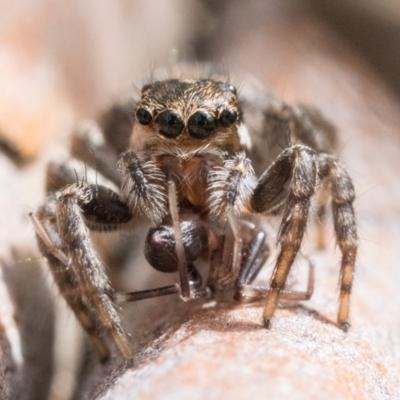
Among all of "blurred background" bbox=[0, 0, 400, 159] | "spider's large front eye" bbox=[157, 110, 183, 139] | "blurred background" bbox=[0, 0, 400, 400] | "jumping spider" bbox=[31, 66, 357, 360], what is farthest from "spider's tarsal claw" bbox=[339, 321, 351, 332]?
"blurred background" bbox=[0, 0, 400, 159]

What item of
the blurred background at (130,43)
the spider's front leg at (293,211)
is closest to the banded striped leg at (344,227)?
the spider's front leg at (293,211)

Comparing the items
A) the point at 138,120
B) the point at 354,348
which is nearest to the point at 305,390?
the point at 354,348

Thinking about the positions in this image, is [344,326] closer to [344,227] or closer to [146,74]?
[344,227]

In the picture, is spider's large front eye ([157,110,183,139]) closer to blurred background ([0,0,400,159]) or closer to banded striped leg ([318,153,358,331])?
banded striped leg ([318,153,358,331])

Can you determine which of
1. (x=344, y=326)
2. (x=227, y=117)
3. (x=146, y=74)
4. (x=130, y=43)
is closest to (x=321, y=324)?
(x=344, y=326)

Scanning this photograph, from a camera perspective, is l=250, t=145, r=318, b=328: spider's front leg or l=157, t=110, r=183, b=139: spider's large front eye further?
l=157, t=110, r=183, b=139: spider's large front eye

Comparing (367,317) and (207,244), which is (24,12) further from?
(367,317)

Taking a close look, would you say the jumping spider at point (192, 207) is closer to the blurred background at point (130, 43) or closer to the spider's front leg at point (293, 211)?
the spider's front leg at point (293, 211)
